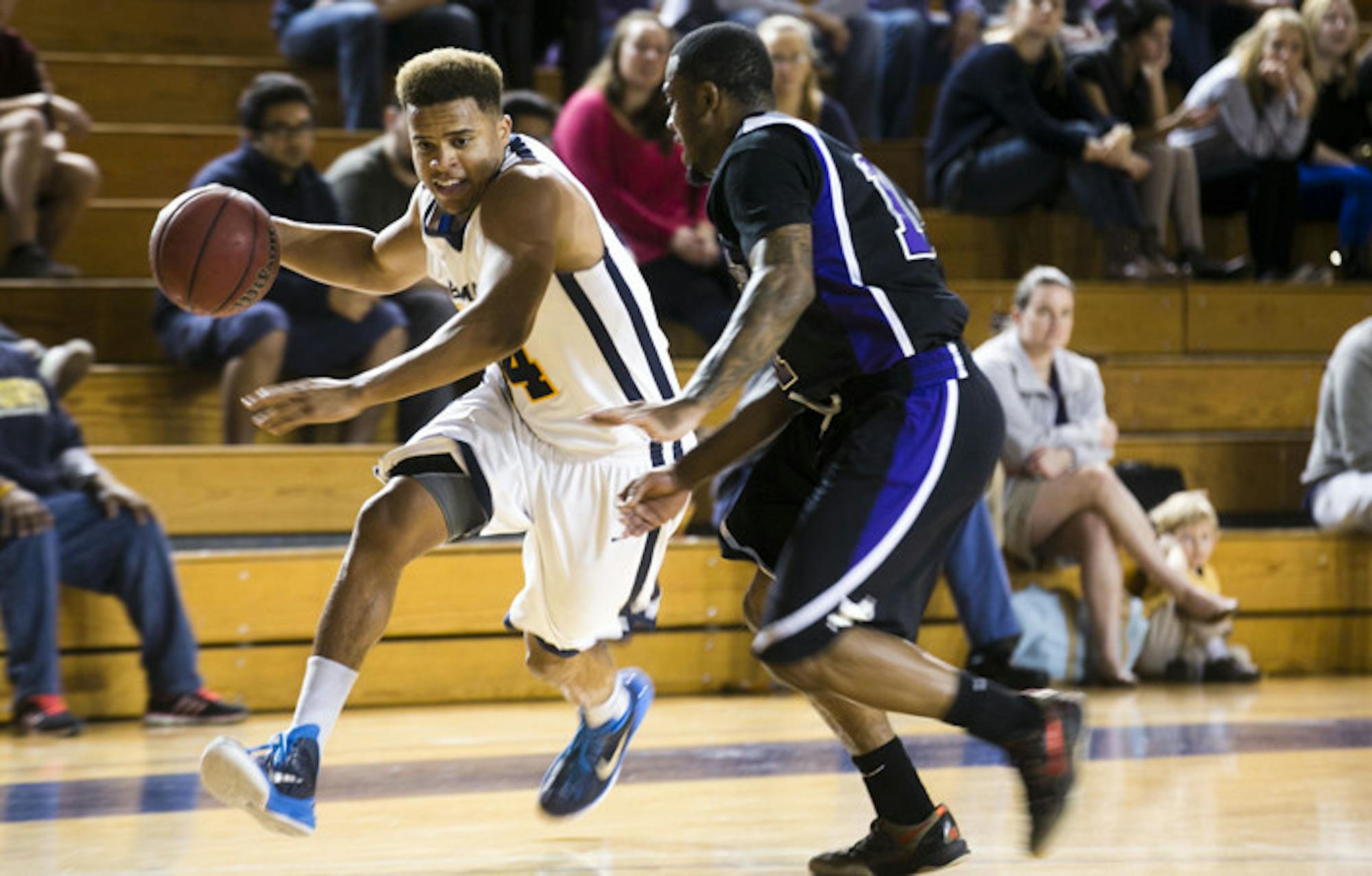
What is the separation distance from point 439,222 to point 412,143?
0.60 ft

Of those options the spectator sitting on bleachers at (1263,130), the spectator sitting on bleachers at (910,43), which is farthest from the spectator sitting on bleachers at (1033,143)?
the spectator sitting on bleachers at (910,43)

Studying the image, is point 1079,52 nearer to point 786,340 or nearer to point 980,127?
point 980,127

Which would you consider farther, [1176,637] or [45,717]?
[1176,637]

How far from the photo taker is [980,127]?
281 inches

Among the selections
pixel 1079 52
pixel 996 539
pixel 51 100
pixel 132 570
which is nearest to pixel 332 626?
pixel 132 570

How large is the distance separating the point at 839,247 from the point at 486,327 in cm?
63

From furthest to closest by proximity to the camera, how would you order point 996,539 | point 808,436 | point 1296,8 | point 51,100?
1. point 1296,8
2. point 51,100
3. point 996,539
4. point 808,436

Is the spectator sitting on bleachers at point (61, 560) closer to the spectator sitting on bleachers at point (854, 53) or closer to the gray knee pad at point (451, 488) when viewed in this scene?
the gray knee pad at point (451, 488)

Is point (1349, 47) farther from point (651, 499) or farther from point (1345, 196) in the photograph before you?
point (651, 499)

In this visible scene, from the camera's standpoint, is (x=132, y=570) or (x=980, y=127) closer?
(x=132, y=570)

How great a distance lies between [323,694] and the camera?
3.14 meters

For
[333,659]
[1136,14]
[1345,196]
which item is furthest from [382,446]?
[1345,196]

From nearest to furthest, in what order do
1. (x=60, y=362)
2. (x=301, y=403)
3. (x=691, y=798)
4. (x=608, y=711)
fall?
(x=301, y=403)
(x=608, y=711)
(x=691, y=798)
(x=60, y=362)

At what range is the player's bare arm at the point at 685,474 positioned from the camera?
115 inches
